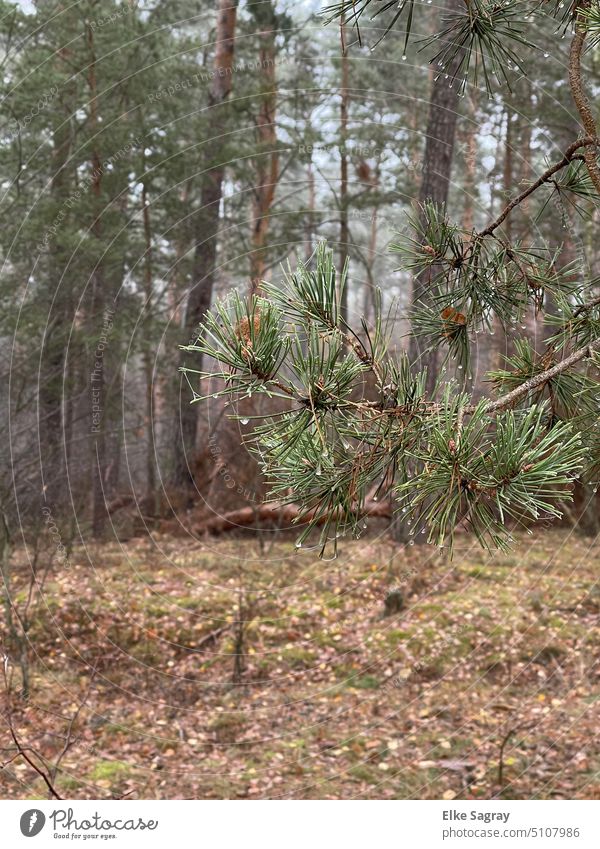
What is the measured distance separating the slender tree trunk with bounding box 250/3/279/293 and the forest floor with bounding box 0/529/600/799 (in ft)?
12.4

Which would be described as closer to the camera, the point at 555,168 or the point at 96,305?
the point at 555,168

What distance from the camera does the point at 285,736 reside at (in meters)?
4.88

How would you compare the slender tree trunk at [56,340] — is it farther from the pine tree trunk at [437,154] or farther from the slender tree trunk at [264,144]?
the pine tree trunk at [437,154]

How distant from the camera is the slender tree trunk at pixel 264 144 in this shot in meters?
8.80

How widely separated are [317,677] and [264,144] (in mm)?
5829

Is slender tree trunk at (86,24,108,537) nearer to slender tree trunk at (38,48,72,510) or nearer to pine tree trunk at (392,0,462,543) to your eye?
slender tree trunk at (38,48,72,510)

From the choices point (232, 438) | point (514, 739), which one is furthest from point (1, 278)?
point (514, 739)

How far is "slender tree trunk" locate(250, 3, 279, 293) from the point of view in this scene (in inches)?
346

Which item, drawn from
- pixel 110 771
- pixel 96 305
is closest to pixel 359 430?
pixel 110 771

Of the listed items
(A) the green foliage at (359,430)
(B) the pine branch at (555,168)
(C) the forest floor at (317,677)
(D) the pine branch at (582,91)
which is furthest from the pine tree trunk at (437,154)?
(A) the green foliage at (359,430)

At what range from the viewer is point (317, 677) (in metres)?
5.60

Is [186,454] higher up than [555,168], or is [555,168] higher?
[555,168]

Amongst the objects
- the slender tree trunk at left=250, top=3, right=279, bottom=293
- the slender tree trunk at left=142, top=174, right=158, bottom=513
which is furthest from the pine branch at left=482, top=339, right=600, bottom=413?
the slender tree trunk at left=250, top=3, right=279, bottom=293

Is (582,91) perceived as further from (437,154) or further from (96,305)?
(96,305)
